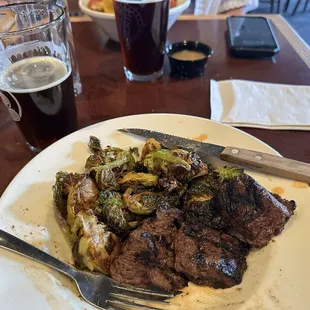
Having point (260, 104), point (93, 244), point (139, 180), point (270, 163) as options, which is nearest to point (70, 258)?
point (93, 244)

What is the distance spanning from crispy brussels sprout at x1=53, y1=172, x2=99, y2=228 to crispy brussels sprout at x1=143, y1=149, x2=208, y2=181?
0.21 meters

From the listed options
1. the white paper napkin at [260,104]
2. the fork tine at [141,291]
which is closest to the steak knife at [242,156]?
the white paper napkin at [260,104]

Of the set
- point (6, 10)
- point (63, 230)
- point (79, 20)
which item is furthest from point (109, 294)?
point (79, 20)

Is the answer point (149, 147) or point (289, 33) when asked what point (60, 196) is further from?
point (289, 33)

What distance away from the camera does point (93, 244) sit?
1.00 m

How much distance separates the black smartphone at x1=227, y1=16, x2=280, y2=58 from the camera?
2.07m

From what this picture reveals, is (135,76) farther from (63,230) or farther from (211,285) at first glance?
(211,285)

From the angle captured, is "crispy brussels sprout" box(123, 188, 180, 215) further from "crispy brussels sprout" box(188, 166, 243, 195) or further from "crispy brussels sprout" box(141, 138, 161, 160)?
"crispy brussels sprout" box(141, 138, 161, 160)

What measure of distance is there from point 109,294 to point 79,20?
2.18m

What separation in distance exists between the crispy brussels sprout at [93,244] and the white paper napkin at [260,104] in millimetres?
784

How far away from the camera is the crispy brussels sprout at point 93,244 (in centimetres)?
99

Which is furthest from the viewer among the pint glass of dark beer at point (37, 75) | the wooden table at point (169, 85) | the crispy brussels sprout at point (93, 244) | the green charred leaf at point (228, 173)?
the wooden table at point (169, 85)

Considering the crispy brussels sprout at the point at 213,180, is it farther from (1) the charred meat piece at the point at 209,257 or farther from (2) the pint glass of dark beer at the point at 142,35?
(2) the pint glass of dark beer at the point at 142,35

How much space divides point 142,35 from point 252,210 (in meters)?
1.08
